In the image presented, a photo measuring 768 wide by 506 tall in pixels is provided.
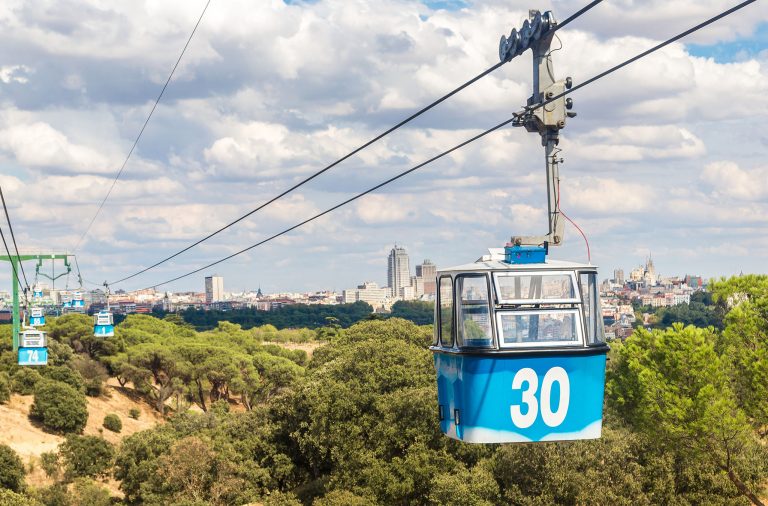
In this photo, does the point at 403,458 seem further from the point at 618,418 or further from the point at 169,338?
the point at 169,338

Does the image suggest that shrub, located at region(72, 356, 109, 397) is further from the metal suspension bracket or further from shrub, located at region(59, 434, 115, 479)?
the metal suspension bracket

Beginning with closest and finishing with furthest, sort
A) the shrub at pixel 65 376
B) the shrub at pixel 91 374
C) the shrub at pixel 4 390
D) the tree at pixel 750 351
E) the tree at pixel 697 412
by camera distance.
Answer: the tree at pixel 697 412 < the tree at pixel 750 351 < the shrub at pixel 4 390 < the shrub at pixel 65 376 < the shrub at pixel 91 374

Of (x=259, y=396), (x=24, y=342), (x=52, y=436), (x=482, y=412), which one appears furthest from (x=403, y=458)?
(x=259, y=396)

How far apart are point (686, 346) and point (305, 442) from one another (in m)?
22.6

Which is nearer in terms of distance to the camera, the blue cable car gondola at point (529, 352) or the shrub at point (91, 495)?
the blue cable car gondola at point (529, 352)

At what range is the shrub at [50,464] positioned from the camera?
7306 cm

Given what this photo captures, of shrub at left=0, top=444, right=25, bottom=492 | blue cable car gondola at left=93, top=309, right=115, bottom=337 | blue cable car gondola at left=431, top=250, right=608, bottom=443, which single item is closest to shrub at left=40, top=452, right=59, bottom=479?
shrub at left=0, top=444, right=25, bottom=492

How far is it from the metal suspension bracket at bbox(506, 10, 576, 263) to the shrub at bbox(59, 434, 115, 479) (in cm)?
6010

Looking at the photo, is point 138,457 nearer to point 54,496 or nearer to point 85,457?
point 54,496

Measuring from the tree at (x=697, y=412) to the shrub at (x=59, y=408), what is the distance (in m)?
56.6

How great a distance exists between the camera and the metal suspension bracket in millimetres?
18250

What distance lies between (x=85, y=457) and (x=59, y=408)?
15.2 m

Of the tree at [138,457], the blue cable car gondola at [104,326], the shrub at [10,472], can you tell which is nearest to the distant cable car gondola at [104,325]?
the blue cable car gondola at [104,326]

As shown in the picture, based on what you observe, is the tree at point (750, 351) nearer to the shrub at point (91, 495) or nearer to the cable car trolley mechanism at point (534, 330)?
the cable car trolley mechanism at point (534, 330)
